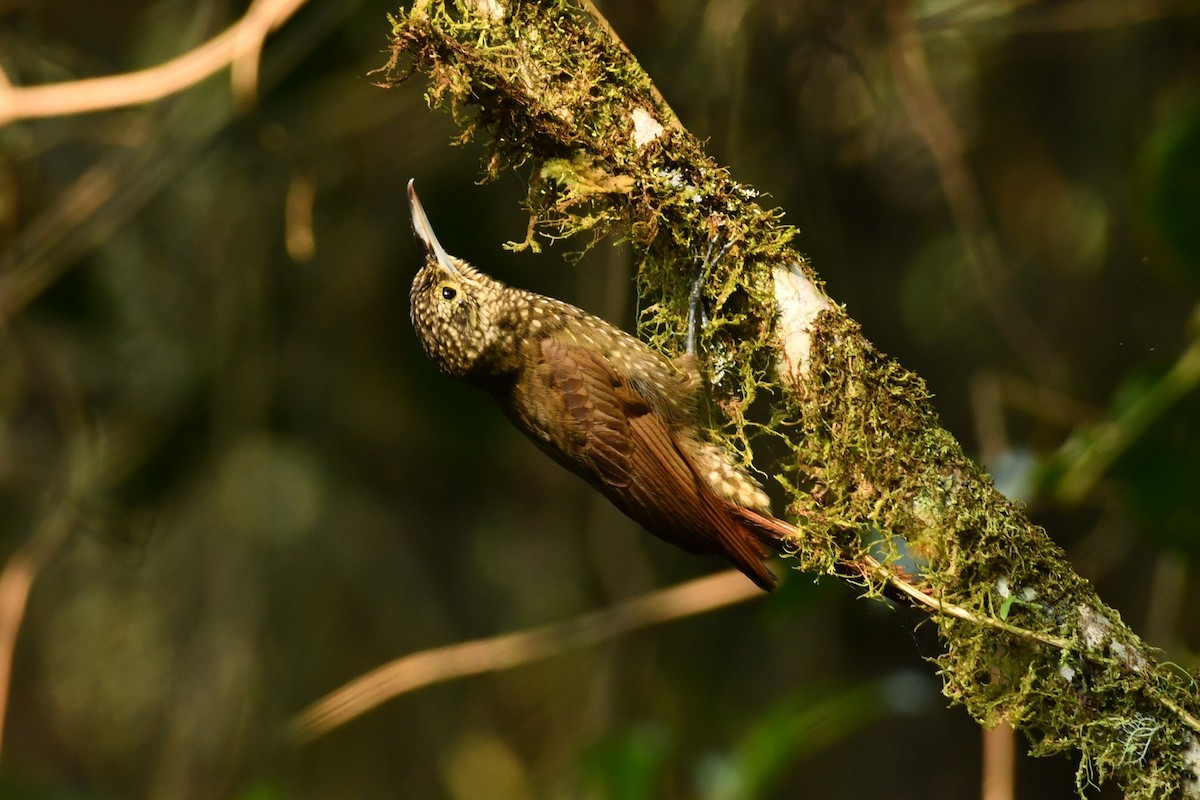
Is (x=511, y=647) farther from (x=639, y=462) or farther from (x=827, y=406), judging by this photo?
(x=827, y=406)

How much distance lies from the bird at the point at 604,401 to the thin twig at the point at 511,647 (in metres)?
1.01

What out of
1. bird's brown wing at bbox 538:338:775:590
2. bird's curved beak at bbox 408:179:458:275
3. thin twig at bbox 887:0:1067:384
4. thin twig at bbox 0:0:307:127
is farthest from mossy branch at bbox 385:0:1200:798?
thin twig at bbox 887:0:1067:384

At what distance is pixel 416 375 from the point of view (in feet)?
13.5

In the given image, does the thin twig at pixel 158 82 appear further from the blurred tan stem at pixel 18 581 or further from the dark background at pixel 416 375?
the blurred tan stem at pixel 18 581

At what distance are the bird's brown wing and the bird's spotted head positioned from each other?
152 millimetres

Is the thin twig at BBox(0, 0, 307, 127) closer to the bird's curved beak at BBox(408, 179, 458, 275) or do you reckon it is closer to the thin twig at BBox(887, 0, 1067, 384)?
the bird's curved beak at BBox(408, 179, 458, 275)

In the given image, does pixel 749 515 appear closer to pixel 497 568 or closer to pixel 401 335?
pixel 401 335

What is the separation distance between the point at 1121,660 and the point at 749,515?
0.72 meters

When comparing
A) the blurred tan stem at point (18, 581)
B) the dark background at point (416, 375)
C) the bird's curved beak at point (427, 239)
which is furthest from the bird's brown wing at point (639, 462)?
the blurred tan stem at point (18, 581)

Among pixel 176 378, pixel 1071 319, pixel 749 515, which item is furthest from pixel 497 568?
pixel 749 515

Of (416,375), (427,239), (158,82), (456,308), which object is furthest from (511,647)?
(158,82)

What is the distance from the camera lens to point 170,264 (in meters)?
4.79

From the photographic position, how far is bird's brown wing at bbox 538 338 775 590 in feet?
7.41

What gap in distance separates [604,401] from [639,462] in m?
0.17
